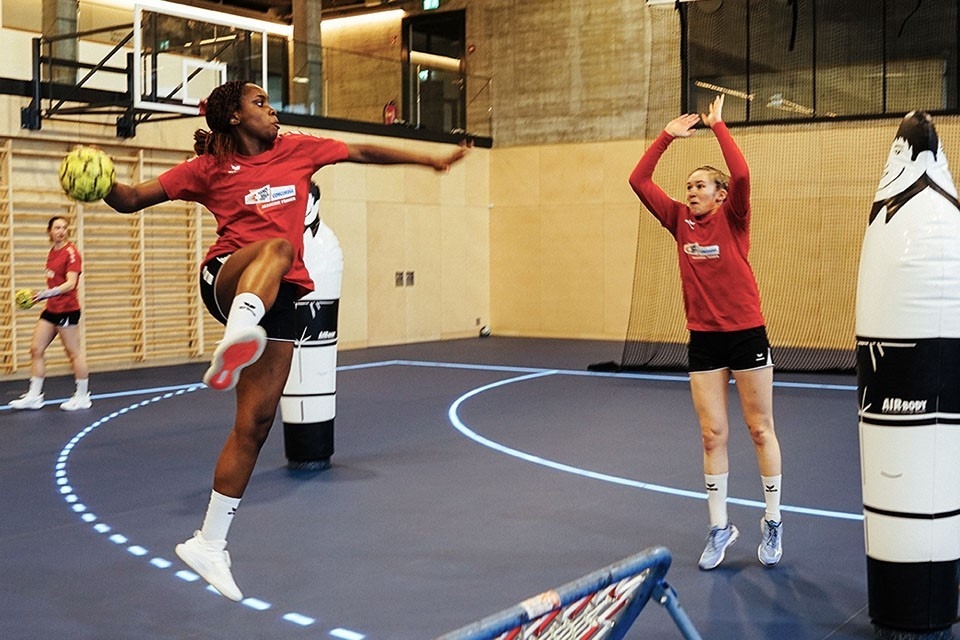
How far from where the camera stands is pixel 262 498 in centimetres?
659

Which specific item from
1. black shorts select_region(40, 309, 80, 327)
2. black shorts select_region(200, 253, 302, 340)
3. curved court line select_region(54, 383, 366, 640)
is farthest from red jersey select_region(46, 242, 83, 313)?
black shorts select_region(200, 253, 302, 340)

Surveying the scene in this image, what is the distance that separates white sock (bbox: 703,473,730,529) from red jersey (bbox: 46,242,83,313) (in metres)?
7.23

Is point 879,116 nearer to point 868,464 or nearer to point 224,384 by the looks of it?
point 868,464

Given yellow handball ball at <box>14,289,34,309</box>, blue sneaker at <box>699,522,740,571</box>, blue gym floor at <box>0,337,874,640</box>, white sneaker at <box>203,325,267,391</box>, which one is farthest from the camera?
yellow handball ball at <box>14,289,34,309</box>

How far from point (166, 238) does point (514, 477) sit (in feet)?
30.4

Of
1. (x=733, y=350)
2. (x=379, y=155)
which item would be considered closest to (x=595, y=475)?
(x=733, y=350)

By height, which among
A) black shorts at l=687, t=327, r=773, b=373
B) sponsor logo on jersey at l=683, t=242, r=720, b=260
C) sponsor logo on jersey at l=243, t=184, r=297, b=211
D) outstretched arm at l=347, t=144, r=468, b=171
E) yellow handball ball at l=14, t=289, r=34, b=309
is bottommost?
black shorts at l=687, t=327, r=773, b=373

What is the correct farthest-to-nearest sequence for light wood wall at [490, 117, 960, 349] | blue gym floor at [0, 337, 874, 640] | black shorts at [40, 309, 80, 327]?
light wood wall at [490, 117, 960, 349], black shorts at [40, 309, 80, 327], blue gym floor at [0, 337, 874, 640]

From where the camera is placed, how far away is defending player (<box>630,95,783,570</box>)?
509 centimetres

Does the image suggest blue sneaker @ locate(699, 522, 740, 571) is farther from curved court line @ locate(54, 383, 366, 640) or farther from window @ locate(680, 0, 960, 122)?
window @ locate(680, 0, 960, 122)

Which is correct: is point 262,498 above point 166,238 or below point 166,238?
below

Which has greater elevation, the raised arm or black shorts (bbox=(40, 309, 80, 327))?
the raised arm

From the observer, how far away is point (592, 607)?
277 centimetres

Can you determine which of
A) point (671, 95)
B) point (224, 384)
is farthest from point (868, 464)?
point (671, 95)
